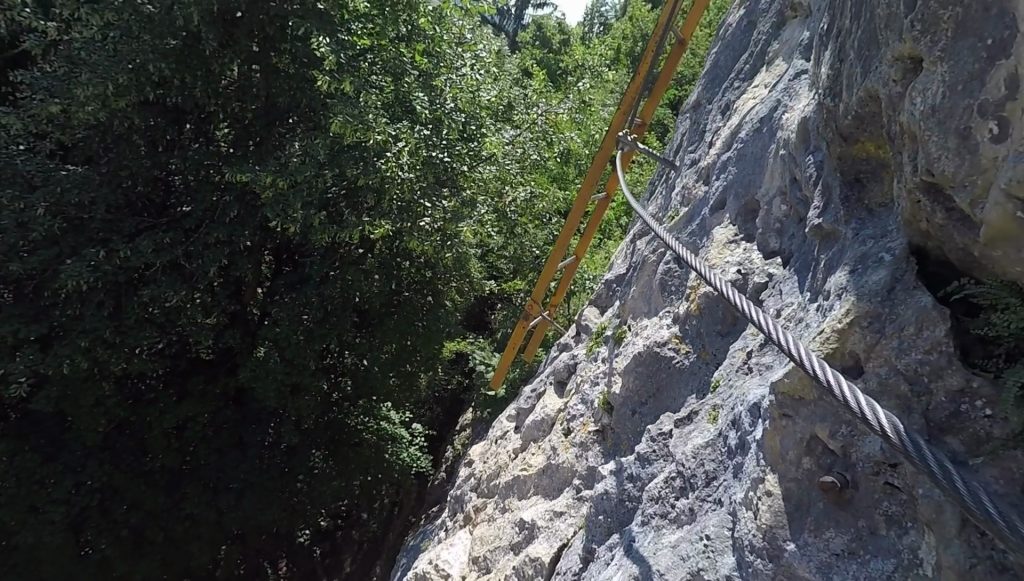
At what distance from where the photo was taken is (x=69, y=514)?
709 centimetres

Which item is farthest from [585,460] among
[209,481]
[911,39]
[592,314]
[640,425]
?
[209,481]

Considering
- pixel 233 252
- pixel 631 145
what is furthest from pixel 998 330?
pixel 233 252

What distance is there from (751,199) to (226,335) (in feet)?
18.3

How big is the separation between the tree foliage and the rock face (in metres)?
3.13

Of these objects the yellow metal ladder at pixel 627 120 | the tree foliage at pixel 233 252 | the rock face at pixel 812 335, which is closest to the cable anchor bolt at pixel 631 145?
the yellow metal ladder at pixel 627 120

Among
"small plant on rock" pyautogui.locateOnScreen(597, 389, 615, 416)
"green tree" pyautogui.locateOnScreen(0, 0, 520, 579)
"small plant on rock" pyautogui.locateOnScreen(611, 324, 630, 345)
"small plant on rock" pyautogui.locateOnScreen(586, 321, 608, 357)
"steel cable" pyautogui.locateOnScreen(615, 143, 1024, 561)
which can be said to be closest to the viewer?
"steel cable" pyautogui.locateOnScreen(615, 143, 1024, 561)

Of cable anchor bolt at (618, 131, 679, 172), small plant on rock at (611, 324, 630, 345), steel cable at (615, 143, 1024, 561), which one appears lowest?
steel cable at (615, 143, 1024, 561)

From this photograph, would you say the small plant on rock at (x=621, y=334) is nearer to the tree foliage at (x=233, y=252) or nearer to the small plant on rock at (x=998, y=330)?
the small plant on rock at (x=998, y=330)

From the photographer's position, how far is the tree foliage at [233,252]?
20.7ft

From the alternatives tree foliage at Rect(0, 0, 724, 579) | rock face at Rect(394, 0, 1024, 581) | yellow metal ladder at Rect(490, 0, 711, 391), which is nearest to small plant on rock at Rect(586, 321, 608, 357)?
rock face at Rect(394, 0, 1024, 581)

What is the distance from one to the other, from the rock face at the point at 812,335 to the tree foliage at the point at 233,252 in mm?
3130

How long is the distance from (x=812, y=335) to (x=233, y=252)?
19.6 ft

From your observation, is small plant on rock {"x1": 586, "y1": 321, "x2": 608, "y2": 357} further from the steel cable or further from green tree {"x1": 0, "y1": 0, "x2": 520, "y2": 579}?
the steel cable

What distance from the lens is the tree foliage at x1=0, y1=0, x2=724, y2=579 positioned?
6301mm
